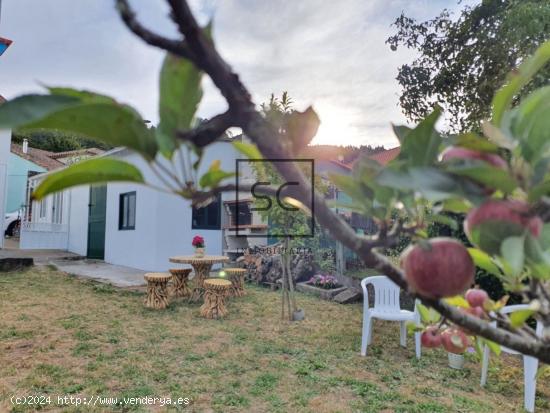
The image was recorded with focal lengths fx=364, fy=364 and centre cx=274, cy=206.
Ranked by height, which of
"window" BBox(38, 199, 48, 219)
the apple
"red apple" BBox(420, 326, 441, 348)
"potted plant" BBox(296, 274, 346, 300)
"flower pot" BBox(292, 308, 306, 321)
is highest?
"window" BBox(38, 199, 48, 219)

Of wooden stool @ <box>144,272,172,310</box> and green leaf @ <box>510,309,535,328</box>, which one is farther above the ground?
green leaf @ <box>510,309,535,328</box>

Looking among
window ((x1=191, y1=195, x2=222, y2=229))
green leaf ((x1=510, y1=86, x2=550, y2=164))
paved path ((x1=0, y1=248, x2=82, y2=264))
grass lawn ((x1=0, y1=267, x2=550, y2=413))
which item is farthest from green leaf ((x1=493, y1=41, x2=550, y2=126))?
paved path ((x1=0, y1=248, x2=82, y2=264))

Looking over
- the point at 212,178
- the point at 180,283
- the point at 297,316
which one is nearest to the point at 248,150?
the point at 212,178

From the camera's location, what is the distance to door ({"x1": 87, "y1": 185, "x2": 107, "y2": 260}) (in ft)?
35.6

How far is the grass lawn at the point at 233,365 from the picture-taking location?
10.1 feet

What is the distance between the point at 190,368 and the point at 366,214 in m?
3.77

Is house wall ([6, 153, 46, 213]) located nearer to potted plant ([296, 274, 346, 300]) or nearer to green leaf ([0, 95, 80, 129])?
potted plant ([296, 274, 346, 300])

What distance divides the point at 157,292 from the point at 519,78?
6330 mm

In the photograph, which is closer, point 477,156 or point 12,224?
point 477,156

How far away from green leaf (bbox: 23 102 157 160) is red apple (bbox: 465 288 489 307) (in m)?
0.51

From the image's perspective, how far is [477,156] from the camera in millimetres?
375

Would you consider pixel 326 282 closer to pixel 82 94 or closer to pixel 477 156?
pixel 477 156

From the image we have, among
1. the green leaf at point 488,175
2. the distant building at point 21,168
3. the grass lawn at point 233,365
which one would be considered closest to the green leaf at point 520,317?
the green leaf at point 488,175

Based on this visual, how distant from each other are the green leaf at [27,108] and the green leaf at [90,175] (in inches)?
2.2
